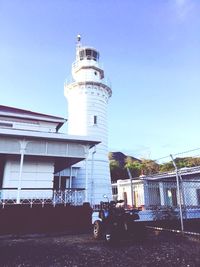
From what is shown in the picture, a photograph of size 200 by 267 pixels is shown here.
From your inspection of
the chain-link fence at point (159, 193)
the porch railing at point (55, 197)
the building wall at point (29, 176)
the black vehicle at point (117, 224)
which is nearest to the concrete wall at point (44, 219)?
the porch railing at point (55, 197)

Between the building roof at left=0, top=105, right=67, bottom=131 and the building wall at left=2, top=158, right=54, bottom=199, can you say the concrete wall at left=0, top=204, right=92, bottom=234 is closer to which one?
the building wall at left=2, top=158, right=54, bottom=199

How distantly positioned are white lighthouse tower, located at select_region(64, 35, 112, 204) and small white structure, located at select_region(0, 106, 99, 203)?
14.7 feet

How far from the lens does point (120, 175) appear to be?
42062mm

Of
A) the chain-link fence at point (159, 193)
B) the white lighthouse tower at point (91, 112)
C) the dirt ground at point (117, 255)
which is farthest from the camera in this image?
the white lighthouse tower at point (91, 112)

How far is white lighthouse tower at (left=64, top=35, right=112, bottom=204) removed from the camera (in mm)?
20094

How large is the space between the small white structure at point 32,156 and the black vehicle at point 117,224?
492cm

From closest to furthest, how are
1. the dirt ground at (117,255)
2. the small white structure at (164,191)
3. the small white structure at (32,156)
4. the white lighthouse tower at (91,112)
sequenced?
1. the dirt ground at (117,255)
2. the small white structure at (32,156)
3. the small white structure at (164,191)
4. the white lighthouse tower at (91,112)

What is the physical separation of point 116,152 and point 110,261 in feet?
315

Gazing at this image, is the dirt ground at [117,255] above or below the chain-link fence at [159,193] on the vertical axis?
below

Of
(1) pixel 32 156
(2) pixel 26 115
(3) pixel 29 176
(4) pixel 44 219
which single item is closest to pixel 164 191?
(3) pixel 29 176

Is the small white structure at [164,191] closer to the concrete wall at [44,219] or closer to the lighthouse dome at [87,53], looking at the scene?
the concrete wall at [44,219]

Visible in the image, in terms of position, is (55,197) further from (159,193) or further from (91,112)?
(159,193)

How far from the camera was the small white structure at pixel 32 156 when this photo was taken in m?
12.5

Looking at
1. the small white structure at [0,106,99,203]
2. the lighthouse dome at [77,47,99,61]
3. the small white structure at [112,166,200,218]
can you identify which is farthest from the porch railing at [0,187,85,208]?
the lighthouse dome at [77,47,99,61]
